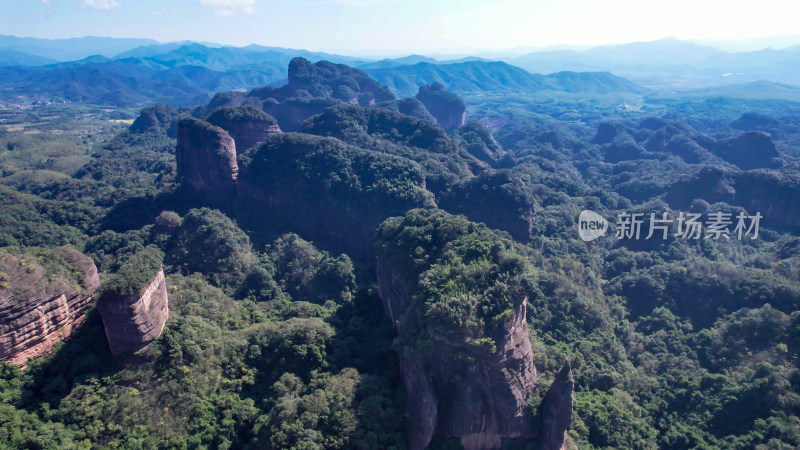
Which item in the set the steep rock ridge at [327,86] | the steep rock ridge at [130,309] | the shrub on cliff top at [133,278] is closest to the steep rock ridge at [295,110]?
the steep rock ridge at [327,86]

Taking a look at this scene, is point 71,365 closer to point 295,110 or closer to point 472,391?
point 472,391

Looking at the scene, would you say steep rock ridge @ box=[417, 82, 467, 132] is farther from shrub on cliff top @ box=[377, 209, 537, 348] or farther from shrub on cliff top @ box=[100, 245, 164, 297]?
shrub on cliff top @ box=[100, 245, 164, 297]

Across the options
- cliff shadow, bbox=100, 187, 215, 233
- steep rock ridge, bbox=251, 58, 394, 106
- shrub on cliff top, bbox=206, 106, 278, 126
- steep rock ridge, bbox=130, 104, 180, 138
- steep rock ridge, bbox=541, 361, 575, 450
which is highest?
steep rock ridge, bbox=251, 58, 394, 106

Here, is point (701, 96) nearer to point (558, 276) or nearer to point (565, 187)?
point (565, 187)

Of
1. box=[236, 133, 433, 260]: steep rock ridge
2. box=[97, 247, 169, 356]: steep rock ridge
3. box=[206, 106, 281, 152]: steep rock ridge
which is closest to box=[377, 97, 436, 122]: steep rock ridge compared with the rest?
box=[206, 106, 281, 152]: steep rock ridge

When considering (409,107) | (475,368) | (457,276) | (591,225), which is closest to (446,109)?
(409,107)

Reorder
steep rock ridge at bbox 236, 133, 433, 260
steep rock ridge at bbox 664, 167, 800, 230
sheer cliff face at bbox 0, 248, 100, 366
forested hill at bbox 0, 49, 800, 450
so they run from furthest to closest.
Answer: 1. steep rock ridge at bbox 664, 167, 800, 230
2. steep rock ridge at bbox 236, 133, 433, 260
3. forested hill at bbox 0, 49, 800, 450
4. sheer cliff face at bbox 0, 248, 100, 366
